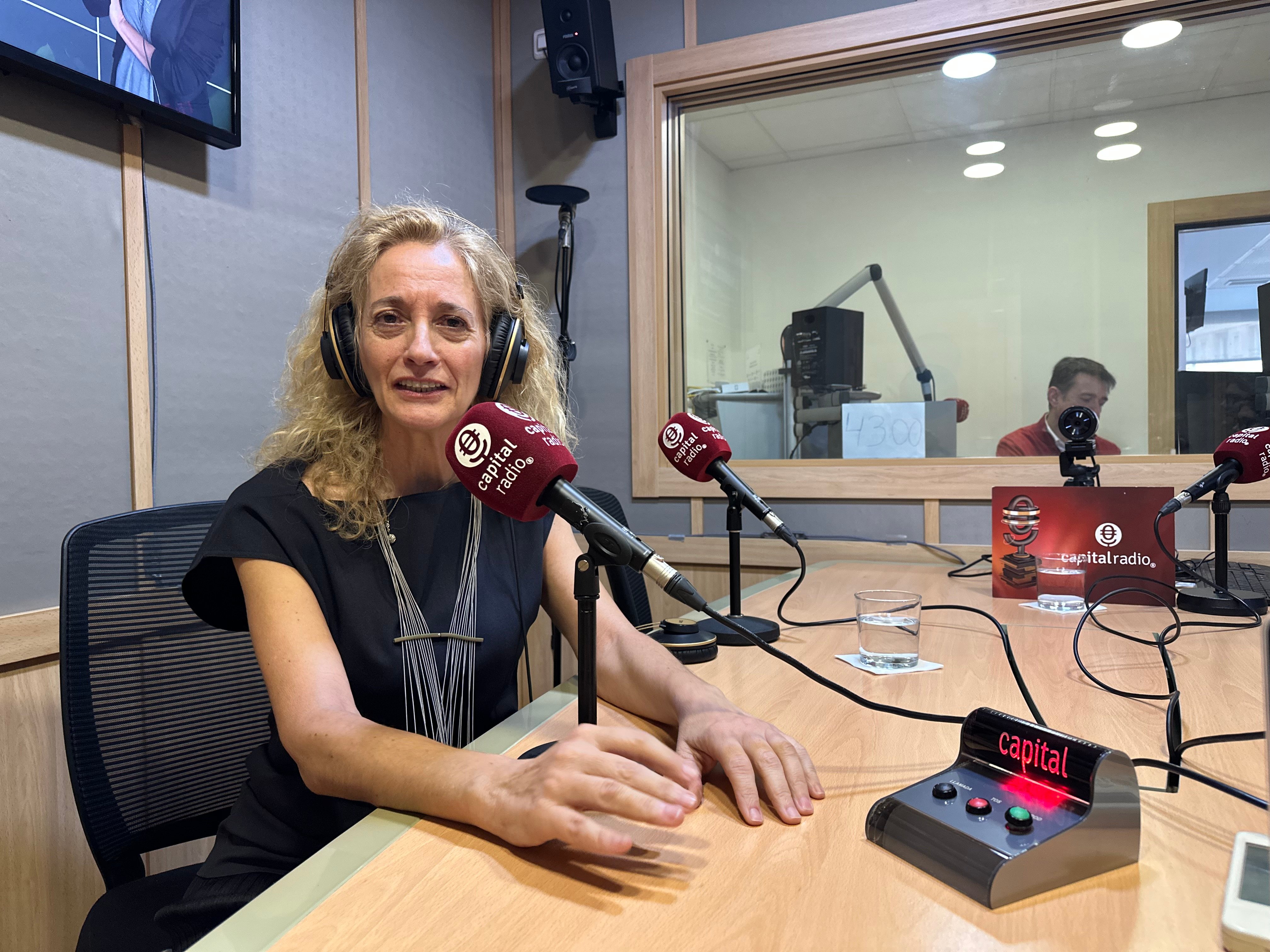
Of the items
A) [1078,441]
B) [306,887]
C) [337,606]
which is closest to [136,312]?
[337,606]

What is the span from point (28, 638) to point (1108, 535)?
1935 mm

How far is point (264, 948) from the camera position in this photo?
488mm

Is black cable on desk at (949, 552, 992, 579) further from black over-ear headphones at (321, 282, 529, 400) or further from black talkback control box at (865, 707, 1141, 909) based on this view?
black talkback control box at (865, 707, 1141, 909)

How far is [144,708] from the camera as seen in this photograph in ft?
3.46

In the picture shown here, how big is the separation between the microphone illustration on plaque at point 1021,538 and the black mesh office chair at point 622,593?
2.33 feet

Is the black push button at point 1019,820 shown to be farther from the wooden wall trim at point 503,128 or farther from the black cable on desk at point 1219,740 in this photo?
the wooden wall trim at point 503,128

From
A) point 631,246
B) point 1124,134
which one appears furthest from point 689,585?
point 1124,134

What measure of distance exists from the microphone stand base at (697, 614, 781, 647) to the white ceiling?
1935 mm

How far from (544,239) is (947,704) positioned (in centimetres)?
239

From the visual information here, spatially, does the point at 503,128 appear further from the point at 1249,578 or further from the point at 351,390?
the point at 1249,578

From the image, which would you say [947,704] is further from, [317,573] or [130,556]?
[130,556]

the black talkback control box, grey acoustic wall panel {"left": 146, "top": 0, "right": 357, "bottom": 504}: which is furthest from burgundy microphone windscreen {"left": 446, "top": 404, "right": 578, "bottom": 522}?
grey acoustic wall panel {"left": 146, "top": 0, "right": 357, "bottom": 504}

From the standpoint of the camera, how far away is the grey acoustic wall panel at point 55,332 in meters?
1.45

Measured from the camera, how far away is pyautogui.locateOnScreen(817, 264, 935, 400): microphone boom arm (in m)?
2.59
